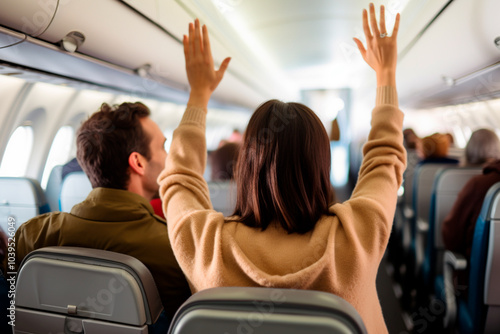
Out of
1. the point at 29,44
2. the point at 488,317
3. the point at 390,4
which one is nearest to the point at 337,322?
the point at 488,317

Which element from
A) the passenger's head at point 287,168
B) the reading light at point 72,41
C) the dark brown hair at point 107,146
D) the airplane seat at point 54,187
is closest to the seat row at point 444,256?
the passenger's head at point 287,168

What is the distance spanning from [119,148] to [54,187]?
2094 millimetres

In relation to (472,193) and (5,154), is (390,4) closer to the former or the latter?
(472,193)

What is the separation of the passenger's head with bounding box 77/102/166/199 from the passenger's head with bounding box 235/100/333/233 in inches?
34.1

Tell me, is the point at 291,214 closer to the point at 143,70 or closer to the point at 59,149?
the point at 143,70

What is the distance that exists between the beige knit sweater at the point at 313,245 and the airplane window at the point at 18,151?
8.48 feet

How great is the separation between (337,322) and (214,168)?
8.16 ft

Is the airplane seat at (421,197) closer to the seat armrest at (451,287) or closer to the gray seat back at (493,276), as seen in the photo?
the seat armrest at (451,287)

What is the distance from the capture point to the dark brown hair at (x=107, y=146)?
5.51 feet

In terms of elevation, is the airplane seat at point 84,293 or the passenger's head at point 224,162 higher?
the passenger's head at point 224,162

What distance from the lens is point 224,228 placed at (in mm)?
1029

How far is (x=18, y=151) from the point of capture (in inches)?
128

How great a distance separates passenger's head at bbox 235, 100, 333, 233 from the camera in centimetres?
104

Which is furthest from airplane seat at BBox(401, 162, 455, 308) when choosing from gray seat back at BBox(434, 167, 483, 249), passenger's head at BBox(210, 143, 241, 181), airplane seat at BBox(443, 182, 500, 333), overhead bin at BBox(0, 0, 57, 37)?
overhead bin at BBox(0, 0, 57, 37)
